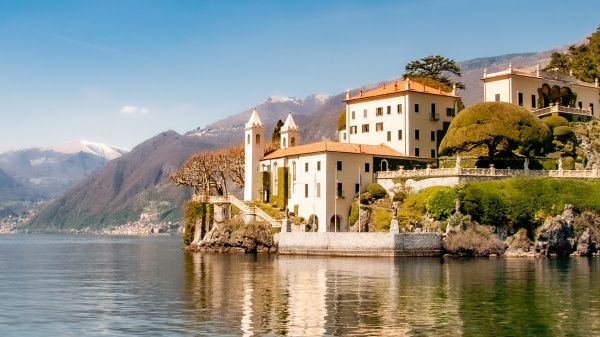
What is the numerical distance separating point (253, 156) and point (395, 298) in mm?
54222

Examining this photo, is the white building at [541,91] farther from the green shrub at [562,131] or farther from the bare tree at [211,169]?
the bare tree at [211,169]

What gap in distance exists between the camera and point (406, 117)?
87812 mm

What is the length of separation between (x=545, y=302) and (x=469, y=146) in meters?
44.2

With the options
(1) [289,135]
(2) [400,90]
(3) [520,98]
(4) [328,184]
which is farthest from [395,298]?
(1) [289,135]

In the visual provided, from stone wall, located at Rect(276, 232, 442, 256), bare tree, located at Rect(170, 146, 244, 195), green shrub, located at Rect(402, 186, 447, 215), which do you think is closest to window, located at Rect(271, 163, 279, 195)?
bare tree, located at Rect(170, 146, 244, 195)

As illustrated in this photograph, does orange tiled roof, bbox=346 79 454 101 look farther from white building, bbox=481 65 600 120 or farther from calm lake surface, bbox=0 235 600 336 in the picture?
calm lake surface, bbox=0 235 600 336

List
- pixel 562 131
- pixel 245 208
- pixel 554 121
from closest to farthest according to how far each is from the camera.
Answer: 1. pixel 245 208
2. pixel 562 131
3. pixel 554 121

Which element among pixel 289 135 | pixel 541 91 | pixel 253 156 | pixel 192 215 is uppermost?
pixel 541 91

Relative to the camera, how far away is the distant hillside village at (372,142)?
81312 millimetres

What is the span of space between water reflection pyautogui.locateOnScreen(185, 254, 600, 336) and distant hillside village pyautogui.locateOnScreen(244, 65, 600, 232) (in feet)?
61.3

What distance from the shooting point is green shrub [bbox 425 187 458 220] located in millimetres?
73375

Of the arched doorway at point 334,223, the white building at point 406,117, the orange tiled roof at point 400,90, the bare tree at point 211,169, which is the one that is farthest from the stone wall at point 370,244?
the bare tree at point 211,169

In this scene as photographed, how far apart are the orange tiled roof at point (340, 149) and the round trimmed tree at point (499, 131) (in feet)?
23.3

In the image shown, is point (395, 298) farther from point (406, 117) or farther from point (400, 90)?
point (400, 90)
